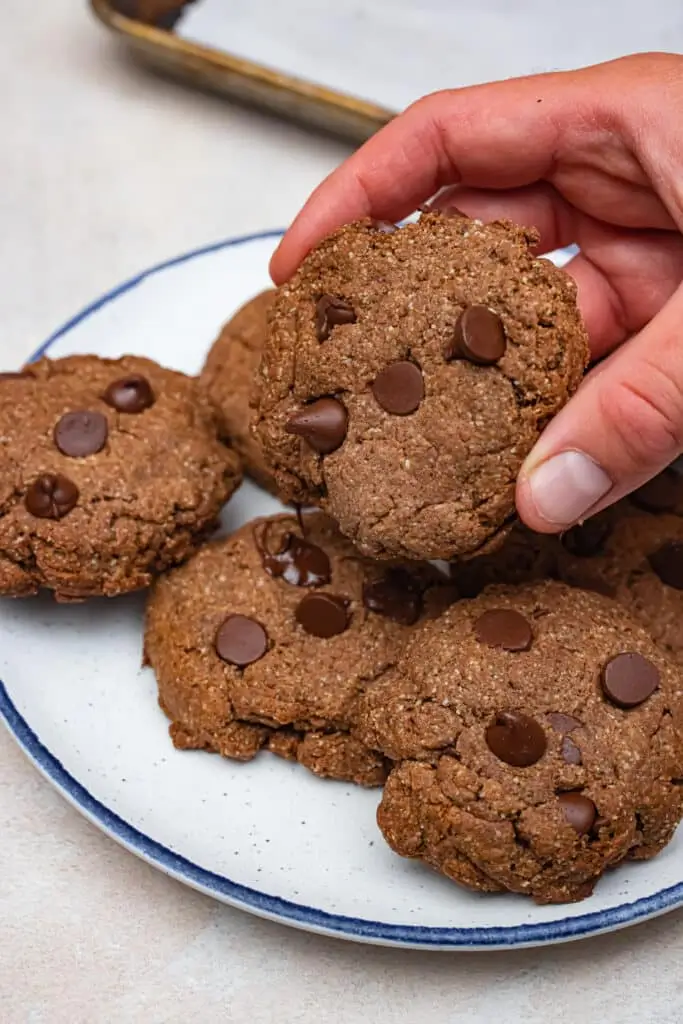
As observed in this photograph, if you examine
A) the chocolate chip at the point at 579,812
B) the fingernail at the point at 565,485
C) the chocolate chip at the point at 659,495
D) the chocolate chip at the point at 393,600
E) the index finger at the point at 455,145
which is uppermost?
the index finger at the point at 455,145

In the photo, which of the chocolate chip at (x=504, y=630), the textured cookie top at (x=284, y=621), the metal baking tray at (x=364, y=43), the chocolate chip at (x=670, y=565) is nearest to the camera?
the chocolate chip at (x=504, y=630)

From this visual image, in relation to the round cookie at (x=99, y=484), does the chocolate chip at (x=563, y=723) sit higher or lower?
lower

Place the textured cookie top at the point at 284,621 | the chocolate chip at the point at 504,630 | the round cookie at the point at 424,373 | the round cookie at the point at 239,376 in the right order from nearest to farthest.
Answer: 1. the round cookie at the point at 424,373
2. the chocolate chip at the point at 504,630
3. the textured cookie top at the point at 284,621
4. the round cookie at the point at 239,376

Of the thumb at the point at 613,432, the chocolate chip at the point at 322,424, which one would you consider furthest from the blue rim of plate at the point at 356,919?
the chocolate chip at the point at 322,424

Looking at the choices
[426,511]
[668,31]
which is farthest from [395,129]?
[668,31]

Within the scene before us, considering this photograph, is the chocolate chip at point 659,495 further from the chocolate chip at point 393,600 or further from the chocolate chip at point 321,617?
the chocolate chip at point 321,617

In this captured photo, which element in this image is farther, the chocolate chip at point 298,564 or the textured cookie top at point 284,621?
the chocolate chip at point 298,564

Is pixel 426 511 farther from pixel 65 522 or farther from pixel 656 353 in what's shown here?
pixel 65 522

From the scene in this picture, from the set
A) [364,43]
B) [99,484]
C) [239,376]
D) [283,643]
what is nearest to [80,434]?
[99,484]
